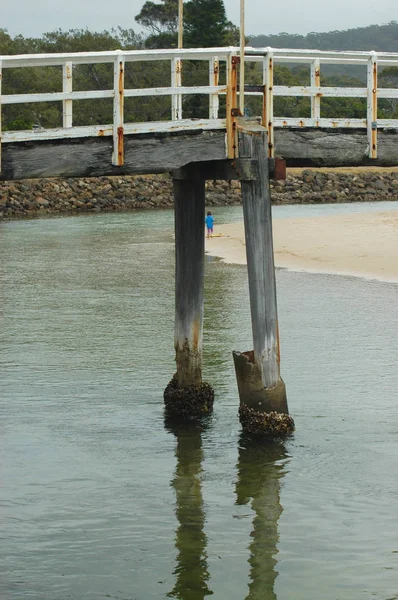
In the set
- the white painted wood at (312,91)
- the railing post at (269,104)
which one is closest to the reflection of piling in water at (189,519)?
the railing post at (269,104)

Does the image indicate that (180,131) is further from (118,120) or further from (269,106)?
(269,106)

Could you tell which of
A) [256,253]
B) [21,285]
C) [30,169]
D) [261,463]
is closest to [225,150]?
[256,253]

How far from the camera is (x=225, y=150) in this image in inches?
518

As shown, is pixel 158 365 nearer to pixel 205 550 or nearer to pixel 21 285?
pixel 205 550

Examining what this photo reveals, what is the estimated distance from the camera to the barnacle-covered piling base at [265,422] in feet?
44.9

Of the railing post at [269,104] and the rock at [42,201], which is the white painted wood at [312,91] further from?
A: the rock at [42,201]

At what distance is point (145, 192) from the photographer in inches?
2581

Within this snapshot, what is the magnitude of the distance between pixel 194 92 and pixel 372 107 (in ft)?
8.58

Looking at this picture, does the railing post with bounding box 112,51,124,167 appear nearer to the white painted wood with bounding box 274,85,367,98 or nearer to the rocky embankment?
the white painted wood with bounding box 274,85,367,98

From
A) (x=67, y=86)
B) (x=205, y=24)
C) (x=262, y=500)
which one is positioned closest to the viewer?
(x=262, y=500)

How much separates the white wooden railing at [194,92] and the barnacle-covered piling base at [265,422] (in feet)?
10.9

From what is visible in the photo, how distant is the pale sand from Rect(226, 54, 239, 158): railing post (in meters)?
16.4

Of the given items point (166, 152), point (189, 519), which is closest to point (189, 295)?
point (166, 152)

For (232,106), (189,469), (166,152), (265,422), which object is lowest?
(189,469)
